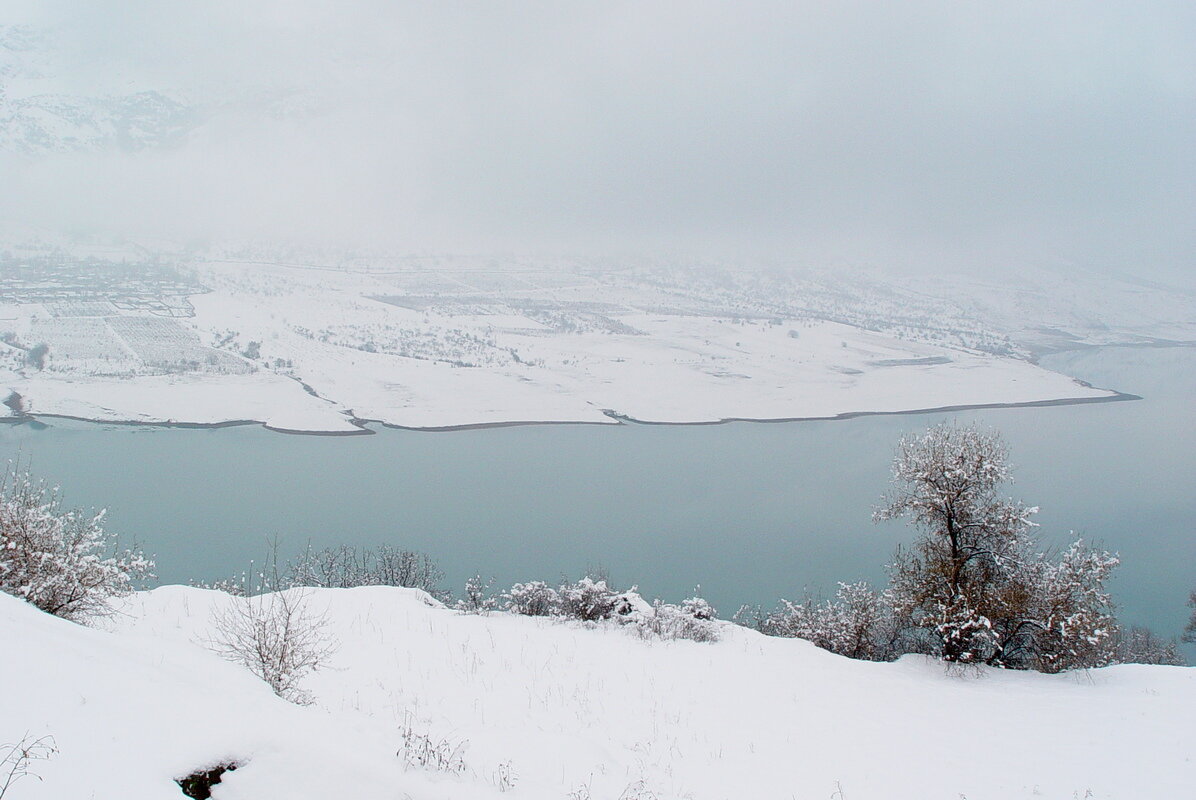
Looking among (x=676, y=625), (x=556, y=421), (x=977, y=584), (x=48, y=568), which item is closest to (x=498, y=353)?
(x=556, y=421)

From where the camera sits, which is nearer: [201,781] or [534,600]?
[201,781]

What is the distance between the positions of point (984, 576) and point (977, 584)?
349 mm

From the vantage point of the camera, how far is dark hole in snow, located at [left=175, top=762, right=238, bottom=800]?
2594mm

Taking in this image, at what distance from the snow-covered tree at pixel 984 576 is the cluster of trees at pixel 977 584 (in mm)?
14

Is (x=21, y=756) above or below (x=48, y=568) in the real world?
above

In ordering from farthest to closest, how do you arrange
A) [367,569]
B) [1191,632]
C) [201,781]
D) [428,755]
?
[367,569] → [1191,632] → [428,755] → [201,781]

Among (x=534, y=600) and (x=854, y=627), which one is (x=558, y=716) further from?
(x=854, y=627)

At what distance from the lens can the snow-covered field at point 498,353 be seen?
38.1 meters

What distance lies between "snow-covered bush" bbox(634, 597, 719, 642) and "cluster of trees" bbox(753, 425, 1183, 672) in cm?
282

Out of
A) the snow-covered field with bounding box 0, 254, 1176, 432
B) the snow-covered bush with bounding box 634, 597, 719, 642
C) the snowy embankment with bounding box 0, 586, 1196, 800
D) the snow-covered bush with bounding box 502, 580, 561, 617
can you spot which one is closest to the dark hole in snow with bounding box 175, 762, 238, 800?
the snowy embankment with bounding box 0, 586, 1196, 800

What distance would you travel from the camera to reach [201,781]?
8.70 feet

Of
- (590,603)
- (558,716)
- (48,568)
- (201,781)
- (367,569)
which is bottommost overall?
(367,569)

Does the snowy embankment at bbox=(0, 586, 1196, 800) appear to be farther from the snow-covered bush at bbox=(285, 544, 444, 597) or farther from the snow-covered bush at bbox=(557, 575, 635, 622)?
the snow-covered bush at bbox=(285, 544, 444, 597)

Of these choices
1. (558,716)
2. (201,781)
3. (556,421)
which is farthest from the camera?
(556,421)
